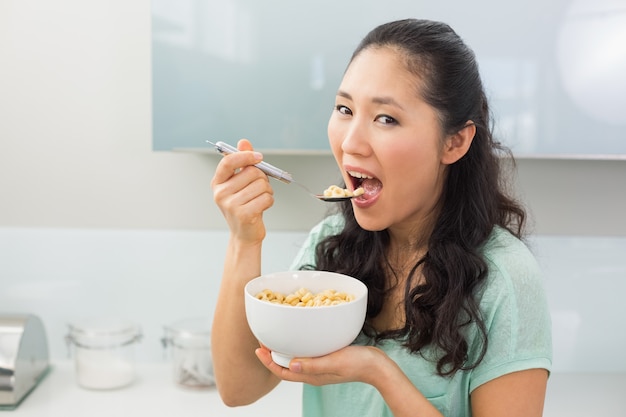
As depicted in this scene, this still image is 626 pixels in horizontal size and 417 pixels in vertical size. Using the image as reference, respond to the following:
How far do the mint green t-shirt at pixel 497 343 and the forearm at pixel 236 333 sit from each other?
177mm

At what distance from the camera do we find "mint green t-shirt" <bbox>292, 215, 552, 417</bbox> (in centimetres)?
99

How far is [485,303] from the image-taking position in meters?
1.03

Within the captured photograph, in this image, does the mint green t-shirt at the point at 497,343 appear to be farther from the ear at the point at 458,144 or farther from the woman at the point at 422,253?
the ear at the point at 458,144

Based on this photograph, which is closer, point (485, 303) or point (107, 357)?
point (485, 303)

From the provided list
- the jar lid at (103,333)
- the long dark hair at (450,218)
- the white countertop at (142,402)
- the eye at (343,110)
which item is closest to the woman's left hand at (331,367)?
the long dark hair at (450,218)

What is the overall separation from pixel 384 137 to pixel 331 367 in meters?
0.35

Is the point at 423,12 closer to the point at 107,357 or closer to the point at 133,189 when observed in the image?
the point at 133,189

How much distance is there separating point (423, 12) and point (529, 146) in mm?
389

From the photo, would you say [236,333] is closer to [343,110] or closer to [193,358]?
[343,110]

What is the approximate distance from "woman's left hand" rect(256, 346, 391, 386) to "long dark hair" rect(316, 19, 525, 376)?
0.48 feet

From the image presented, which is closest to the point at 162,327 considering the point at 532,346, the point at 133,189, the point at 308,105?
the point at 133,189

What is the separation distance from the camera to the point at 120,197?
6.07 feet

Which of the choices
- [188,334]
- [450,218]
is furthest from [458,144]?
[188,334]

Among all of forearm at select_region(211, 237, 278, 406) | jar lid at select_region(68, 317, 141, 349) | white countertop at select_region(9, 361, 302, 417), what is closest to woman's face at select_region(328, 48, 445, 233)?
forearm at select_region(211, 237, 278, 406)
